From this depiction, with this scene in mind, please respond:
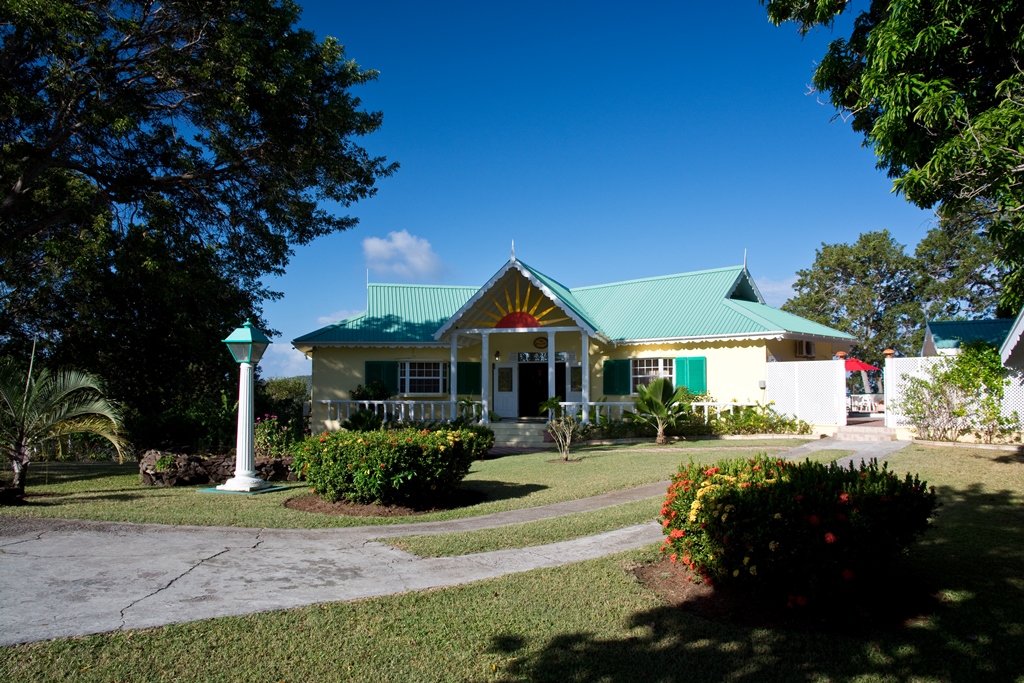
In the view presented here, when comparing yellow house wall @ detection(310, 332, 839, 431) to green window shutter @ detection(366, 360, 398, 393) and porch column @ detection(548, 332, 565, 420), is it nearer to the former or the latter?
green window shutter @ detection(366, 360, 398, 393)

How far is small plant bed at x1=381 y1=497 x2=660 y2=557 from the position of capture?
7.04 meters

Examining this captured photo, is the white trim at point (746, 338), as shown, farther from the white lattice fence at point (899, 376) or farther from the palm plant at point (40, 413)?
the palm plant at point (40, 413)

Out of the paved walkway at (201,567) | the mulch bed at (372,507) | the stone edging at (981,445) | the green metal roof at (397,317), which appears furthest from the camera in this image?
the green metal roof at (397,317)

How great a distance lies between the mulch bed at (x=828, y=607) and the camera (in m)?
4.87

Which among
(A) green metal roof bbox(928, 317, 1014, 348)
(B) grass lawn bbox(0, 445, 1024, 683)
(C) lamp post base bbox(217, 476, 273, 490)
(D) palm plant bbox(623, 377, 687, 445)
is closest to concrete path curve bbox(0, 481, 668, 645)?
(B) grass lawn bbox(0, 445, 1024, 683)

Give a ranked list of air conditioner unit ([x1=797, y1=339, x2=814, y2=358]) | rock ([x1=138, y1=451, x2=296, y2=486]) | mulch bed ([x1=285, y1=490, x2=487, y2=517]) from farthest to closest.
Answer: air conditioner unit ([x1=797, y1=339, x2=814, y2=358]), rock ([x1=138, y1=451, x2=296, y2=486]), mulch bed ([x1=285, y1=490, x2=487, y2=517])

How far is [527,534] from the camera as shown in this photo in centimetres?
763

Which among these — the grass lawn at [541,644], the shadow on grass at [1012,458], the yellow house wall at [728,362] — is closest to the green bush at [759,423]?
the yellow house wall at [728,362]

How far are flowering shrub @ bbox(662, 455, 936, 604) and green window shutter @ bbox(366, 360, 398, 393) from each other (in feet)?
57.4

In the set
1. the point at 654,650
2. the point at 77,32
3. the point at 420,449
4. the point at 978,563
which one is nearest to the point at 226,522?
the point at 420,449

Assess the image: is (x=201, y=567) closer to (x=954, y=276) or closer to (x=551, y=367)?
(x=551, y=367)

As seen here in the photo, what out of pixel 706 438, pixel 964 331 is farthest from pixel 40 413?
pixel 964 331

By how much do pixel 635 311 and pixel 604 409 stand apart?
4042mm

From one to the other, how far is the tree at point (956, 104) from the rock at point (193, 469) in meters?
10.7
